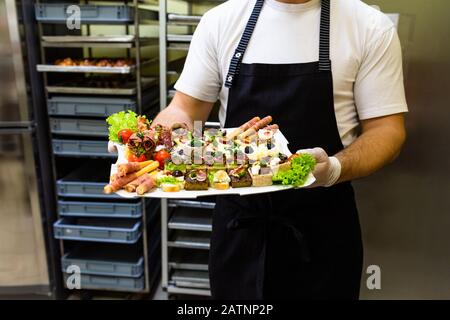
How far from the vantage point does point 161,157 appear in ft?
3.44

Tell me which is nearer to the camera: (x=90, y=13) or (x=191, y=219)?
(x=90, y=13)

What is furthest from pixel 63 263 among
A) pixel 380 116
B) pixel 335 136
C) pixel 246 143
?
pixel 380 116

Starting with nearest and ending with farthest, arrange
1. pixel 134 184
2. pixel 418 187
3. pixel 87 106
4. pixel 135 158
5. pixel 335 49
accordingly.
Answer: pixel 134 184 → pixel 135 158 → pixel 335 49 → pixel 418 187 → pixel 87 106

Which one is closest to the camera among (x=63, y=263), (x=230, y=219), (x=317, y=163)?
(x=317, y=163)

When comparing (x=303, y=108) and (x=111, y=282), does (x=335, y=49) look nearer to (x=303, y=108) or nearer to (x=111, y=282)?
(x=303, y=108)

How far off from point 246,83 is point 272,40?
5.5 inches

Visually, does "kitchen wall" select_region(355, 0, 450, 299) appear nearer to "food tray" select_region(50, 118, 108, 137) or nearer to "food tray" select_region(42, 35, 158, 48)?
"food tray" select_region(42, 35, 158, 48)

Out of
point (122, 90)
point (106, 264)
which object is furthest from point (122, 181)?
point (106, 264)

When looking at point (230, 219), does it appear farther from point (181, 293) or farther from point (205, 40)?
point (181, 293)

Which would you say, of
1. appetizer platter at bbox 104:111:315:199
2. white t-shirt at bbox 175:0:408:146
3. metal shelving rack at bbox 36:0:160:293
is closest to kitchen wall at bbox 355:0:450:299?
white t-shirt at bbox 175:0:408:146

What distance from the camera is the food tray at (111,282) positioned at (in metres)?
2.04

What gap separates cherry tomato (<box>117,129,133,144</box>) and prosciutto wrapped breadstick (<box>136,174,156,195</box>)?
0.17 m

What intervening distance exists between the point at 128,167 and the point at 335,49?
64cm

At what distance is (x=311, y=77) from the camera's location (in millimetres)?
1141
